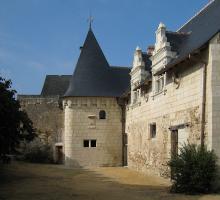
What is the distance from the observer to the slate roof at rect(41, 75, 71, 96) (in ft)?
146

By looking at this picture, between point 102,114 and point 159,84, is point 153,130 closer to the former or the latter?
point 159,84

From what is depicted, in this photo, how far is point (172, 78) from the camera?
17625mm

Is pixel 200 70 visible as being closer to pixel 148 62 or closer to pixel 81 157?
pixel 148 62

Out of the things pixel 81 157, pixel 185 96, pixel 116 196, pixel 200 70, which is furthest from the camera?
pixel 81 157

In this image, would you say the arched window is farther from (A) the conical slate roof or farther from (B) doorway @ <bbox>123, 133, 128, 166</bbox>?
(B) doorway @ <bbox>123, 133, 128, 166</bbox>

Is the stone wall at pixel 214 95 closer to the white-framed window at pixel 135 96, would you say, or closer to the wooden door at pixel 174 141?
the wooden door at pixel 174 141

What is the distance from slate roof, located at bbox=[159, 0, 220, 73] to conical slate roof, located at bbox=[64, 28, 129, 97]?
8728mm

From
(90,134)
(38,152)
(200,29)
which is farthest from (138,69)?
(38,152)

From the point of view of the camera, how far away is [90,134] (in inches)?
1101

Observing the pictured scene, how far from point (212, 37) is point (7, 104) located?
7.70m

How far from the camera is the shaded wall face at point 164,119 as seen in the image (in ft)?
50.5

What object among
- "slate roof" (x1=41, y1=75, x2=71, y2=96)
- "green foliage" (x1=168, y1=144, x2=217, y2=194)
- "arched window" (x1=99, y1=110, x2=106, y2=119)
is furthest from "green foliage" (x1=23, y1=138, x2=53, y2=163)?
"green foliage" (x1=168, y1=144, x2=217, y2=194)

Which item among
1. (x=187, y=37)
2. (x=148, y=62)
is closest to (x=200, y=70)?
(x=187, y=37)

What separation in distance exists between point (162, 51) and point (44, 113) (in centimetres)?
1759
